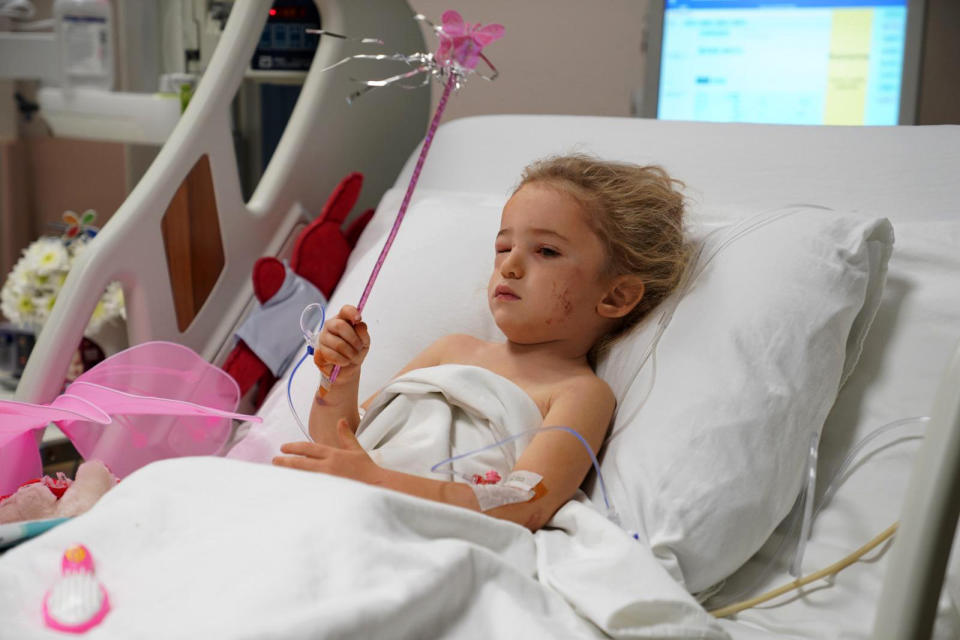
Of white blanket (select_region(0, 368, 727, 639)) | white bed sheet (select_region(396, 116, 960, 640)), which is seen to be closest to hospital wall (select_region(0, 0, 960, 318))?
white bed sheet (select_region(396, 116, 960, 640))

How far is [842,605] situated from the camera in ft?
3.10

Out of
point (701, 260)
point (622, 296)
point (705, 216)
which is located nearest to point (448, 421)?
point (622, 296)

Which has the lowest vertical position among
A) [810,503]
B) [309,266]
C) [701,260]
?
[810,503]

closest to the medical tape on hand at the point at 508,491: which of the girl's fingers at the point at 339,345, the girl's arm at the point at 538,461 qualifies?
the girl's arm at the point at 538,461

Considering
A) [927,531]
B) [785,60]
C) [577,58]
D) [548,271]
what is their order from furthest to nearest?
[577,58]
[785,60]
[548,271]
[927,531]

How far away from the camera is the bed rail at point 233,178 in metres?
1.40

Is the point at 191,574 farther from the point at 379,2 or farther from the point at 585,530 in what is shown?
the point at 379,2

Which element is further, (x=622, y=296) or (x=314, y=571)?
(x=622, y=296)

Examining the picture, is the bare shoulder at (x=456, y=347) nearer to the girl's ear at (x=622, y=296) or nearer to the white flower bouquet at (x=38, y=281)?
the girl's ear at (x=622, y=296)

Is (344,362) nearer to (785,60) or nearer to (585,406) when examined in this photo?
(585,406)

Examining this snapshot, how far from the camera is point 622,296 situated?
4.03 ft

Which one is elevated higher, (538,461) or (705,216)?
(705,216)

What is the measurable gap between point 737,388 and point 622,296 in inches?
9.7

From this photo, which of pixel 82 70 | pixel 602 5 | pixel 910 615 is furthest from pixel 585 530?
pixel 82 70
